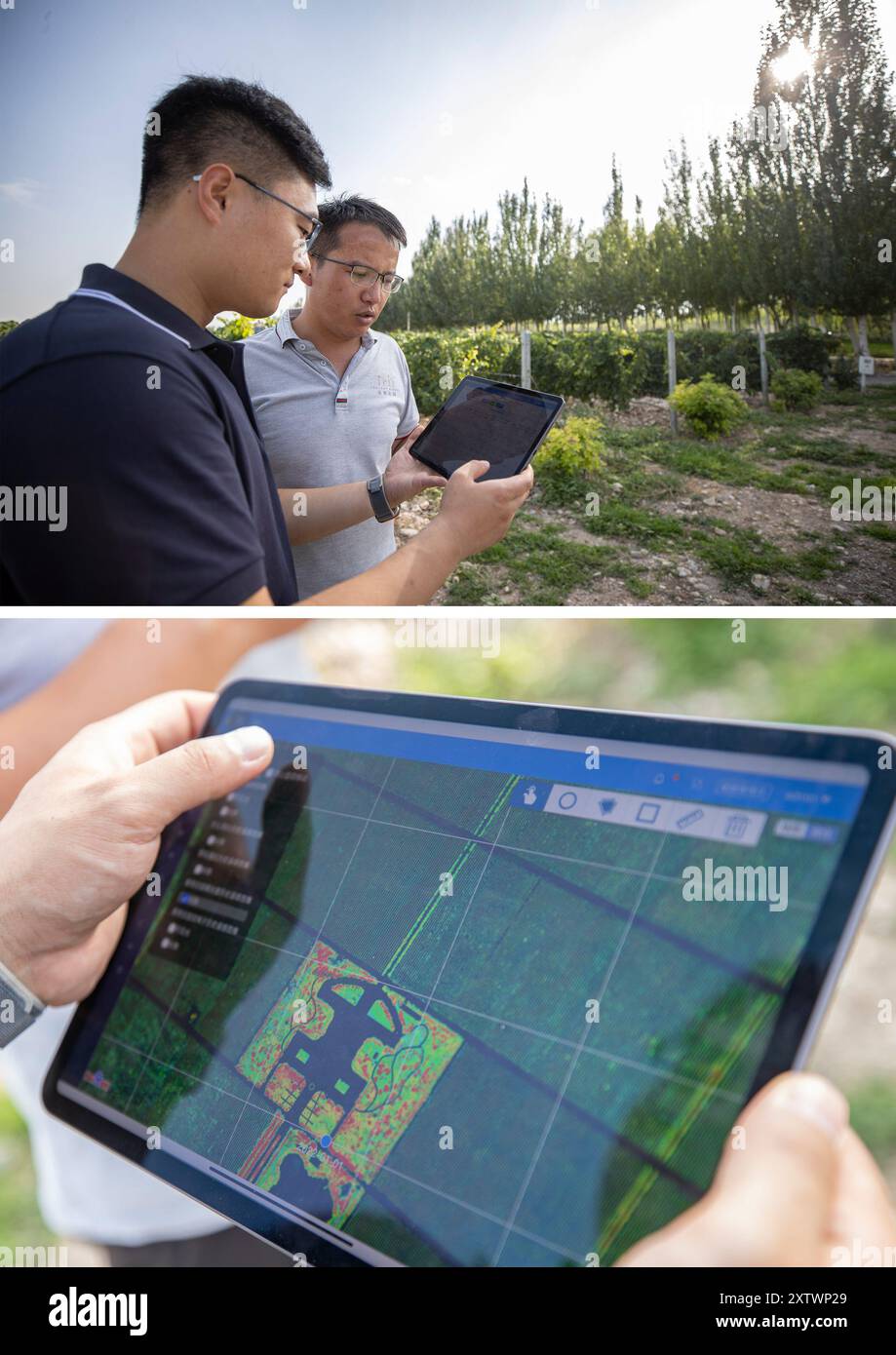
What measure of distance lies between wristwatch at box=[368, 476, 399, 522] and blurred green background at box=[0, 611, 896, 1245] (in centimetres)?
23

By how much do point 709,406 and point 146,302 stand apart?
1.09 m

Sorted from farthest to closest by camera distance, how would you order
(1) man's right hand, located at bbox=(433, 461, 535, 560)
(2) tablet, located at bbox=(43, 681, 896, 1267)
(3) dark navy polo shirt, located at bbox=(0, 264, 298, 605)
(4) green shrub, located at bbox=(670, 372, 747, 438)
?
(4) green shrub, located at bbox=(670, 372, 747, 438) < (1) man's right hand, located at bbox=(433, 461, 535, 560) < (3) dark navy polo shirt, located at bbox=(0, 264, 298, 605) < (2) tablet, located at bbox=(43, 681, 896, 1267)

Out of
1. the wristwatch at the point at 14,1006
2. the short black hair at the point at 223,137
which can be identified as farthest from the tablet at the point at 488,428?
the wristwatch at the point at 14,1006

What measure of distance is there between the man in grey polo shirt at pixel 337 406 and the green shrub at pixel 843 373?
90cm

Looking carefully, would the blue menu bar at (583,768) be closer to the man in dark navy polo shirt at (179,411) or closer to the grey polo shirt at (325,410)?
the man in dark navy polo shirt at (179,411)

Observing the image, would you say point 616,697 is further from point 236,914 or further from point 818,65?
point 818,65

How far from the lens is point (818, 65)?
65.3 inches

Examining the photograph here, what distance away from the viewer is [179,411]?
1080mm

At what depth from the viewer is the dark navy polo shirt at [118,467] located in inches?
40.6

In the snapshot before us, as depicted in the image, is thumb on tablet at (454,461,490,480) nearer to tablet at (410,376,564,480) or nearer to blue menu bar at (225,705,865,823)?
tablet at (410,376,564,480)

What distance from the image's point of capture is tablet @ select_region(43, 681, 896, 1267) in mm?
747

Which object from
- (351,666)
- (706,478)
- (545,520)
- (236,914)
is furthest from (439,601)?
(236,914)

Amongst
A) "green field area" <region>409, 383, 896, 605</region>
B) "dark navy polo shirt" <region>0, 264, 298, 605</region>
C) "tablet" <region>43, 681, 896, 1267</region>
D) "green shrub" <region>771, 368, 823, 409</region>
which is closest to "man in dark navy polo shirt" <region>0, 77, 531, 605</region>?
"dark navy polo shirt" <region>0, 264, 298, 605</region>

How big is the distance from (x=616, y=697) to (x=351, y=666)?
1.58 ft
